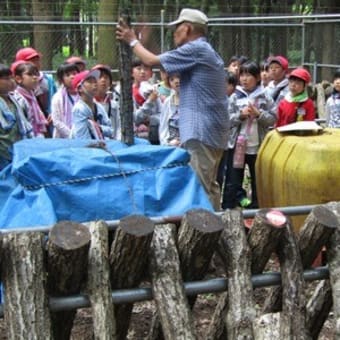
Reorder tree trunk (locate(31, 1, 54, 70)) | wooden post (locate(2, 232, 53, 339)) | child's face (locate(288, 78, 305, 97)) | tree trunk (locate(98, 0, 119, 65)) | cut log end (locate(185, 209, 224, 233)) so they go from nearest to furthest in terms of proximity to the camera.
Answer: wooden post (locate(2, 232, 53, 339)), cut log end (locate(185, 209, 224, 233)), child's face (locate(288, 78, 305, 97)), tree trunk (locate(98, 0, 119, 65)), tree trunk (locate(31, 1, 54, 70))

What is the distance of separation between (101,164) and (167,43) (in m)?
8.81

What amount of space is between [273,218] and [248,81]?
354 cm

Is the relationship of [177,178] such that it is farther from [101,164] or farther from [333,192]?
[333,192]

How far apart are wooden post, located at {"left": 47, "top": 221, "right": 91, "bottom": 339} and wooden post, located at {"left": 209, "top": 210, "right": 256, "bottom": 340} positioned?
643mm

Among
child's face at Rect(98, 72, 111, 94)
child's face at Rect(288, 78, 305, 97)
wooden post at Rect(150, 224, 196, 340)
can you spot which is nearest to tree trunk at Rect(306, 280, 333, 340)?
wooden post at Rect(150, 224, 196, 340)

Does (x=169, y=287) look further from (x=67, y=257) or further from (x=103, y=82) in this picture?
(x=103, y=82)

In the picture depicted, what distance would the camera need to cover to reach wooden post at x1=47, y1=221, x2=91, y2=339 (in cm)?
286

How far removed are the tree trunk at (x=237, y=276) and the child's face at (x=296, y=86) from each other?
3819 millimetres

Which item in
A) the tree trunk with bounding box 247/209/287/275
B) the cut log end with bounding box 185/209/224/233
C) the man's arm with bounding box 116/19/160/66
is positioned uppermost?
the man's arm with bounding box 116/19/160/66

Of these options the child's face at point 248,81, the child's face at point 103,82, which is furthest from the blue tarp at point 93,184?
the child's face at point 248,81

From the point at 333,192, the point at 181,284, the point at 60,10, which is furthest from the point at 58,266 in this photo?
the point at 60,10

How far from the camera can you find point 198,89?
4.93m

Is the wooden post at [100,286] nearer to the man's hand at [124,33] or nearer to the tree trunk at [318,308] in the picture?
the tree trunk at [318,308]

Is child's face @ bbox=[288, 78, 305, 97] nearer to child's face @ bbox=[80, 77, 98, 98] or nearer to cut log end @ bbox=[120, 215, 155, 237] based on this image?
child's face @ bbox=[80, 77, 98, 98]
